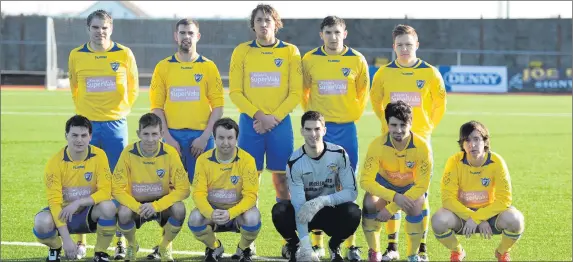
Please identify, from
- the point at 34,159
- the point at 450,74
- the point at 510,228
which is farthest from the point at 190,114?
the point at 450,74

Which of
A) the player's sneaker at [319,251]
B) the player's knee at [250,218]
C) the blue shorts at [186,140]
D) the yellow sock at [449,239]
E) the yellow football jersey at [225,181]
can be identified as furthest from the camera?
the blue shorts at [186,140]

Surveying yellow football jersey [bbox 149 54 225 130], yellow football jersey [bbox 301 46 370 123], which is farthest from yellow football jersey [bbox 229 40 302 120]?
yellow football jersey [bbox 149 54 225 130]

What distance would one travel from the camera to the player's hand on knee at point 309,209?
5762 mm

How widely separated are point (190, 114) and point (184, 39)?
58 cm

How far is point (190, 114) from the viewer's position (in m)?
6.52

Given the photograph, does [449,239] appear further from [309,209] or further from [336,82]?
[336,82]

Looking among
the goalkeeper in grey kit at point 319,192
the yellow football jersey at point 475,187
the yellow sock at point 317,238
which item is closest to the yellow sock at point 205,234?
the goalkeeper in grey kit at point 319,192

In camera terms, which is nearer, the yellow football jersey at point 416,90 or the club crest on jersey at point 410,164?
the club crest on jersey at point 410,164

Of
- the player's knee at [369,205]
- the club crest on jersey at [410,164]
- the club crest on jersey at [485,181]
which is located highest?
the club crest on jersey at [410,164]

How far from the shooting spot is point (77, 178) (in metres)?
5.89

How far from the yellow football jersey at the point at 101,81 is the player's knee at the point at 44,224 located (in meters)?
1.09

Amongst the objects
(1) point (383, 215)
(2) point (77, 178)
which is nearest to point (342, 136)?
(1) point (383, 215)

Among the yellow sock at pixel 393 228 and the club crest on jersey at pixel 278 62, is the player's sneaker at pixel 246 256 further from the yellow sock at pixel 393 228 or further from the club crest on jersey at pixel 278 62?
the club crest on jersey at pixel 278 62

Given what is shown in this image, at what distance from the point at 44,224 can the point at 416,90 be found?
9.43 feet
